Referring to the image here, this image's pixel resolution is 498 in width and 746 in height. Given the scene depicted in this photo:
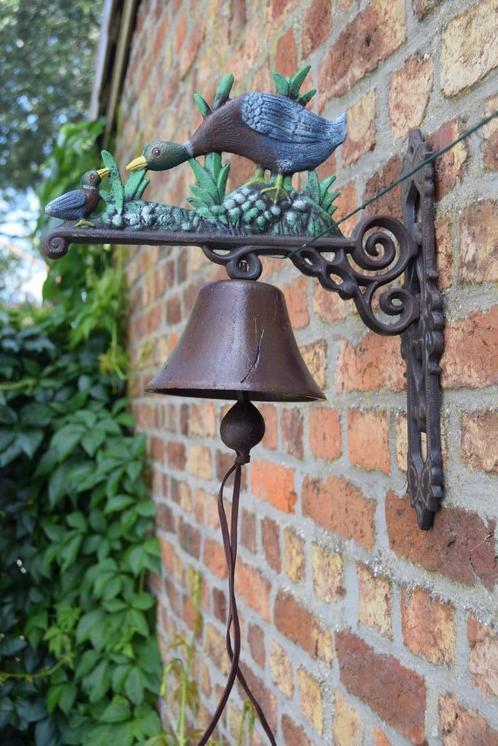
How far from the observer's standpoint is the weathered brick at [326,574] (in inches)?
44.0

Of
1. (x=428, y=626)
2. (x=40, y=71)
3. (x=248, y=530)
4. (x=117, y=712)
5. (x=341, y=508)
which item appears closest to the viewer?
(x=428, y=626)

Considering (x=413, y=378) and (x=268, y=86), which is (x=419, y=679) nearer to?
(x=413, y=378)

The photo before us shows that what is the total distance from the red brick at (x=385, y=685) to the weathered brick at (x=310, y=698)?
102 mm

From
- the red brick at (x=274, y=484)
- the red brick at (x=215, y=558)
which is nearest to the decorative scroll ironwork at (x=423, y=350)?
the red brick at (x=274, y=484)

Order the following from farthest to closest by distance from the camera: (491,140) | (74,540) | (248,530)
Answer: (74,540) → (248,530) → (491,140)

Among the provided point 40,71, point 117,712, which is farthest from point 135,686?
point 40,71

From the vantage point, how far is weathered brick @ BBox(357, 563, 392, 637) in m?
0.97

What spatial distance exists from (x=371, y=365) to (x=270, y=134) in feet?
1.13

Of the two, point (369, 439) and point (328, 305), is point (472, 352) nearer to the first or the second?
point (369, 439)

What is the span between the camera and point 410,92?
36.7 inches

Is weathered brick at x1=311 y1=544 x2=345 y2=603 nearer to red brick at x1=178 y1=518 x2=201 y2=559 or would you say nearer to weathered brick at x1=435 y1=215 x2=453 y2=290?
weathered brick at x1=435 y1=215 x2=453 y2=290

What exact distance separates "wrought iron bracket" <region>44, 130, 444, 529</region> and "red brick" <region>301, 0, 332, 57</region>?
0.38 meters

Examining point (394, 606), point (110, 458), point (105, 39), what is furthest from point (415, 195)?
point (105, 39)

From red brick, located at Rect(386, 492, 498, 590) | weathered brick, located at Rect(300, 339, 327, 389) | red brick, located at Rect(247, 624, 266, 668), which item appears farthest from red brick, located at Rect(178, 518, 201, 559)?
red brick, located at Rect(386, 492, 498, 590)
